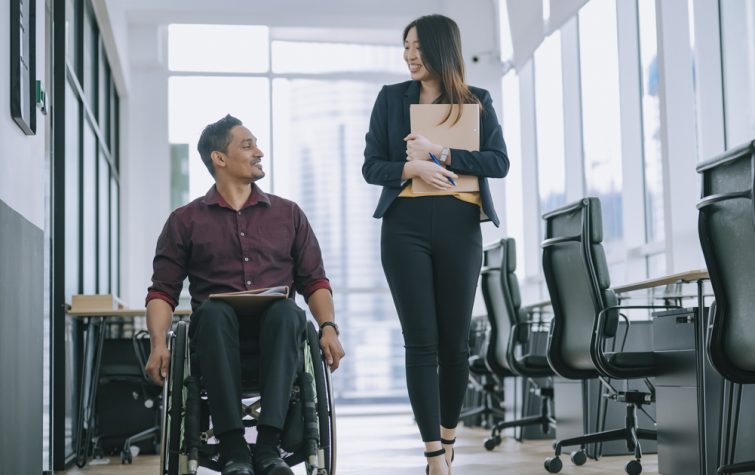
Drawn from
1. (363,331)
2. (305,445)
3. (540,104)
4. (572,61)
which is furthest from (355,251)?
(305,445)

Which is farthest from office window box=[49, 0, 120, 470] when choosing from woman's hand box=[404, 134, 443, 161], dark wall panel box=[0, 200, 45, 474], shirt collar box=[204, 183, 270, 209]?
woman's hand box=[404, 134, 443, 161]

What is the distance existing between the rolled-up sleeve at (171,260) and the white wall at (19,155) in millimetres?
470

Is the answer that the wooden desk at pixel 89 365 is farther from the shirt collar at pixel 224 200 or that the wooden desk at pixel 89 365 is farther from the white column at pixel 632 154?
the white column at pixel 632 154

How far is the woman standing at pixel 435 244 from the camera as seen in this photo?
2904 millimetres

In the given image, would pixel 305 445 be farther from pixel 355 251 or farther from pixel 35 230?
pixel 355 251

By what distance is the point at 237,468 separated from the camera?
7.52 ft

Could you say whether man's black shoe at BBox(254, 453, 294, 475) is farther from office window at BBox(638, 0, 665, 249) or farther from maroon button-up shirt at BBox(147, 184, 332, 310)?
office window at BBox(638, 0, 665, 249)

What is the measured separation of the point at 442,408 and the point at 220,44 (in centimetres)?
775

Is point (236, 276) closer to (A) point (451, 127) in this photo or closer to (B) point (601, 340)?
(A) point (451, 127)

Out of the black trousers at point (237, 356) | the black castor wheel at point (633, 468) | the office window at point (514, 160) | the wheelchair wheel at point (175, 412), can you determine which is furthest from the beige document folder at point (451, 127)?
the office window at point (514, 160)

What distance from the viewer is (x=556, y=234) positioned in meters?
4.25

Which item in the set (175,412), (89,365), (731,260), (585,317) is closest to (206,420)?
(175,412)

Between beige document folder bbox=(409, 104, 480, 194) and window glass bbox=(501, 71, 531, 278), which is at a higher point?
window glass bbox=(501, 71, 531, 278)

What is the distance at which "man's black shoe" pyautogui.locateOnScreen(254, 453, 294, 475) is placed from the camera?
88.2 inches
